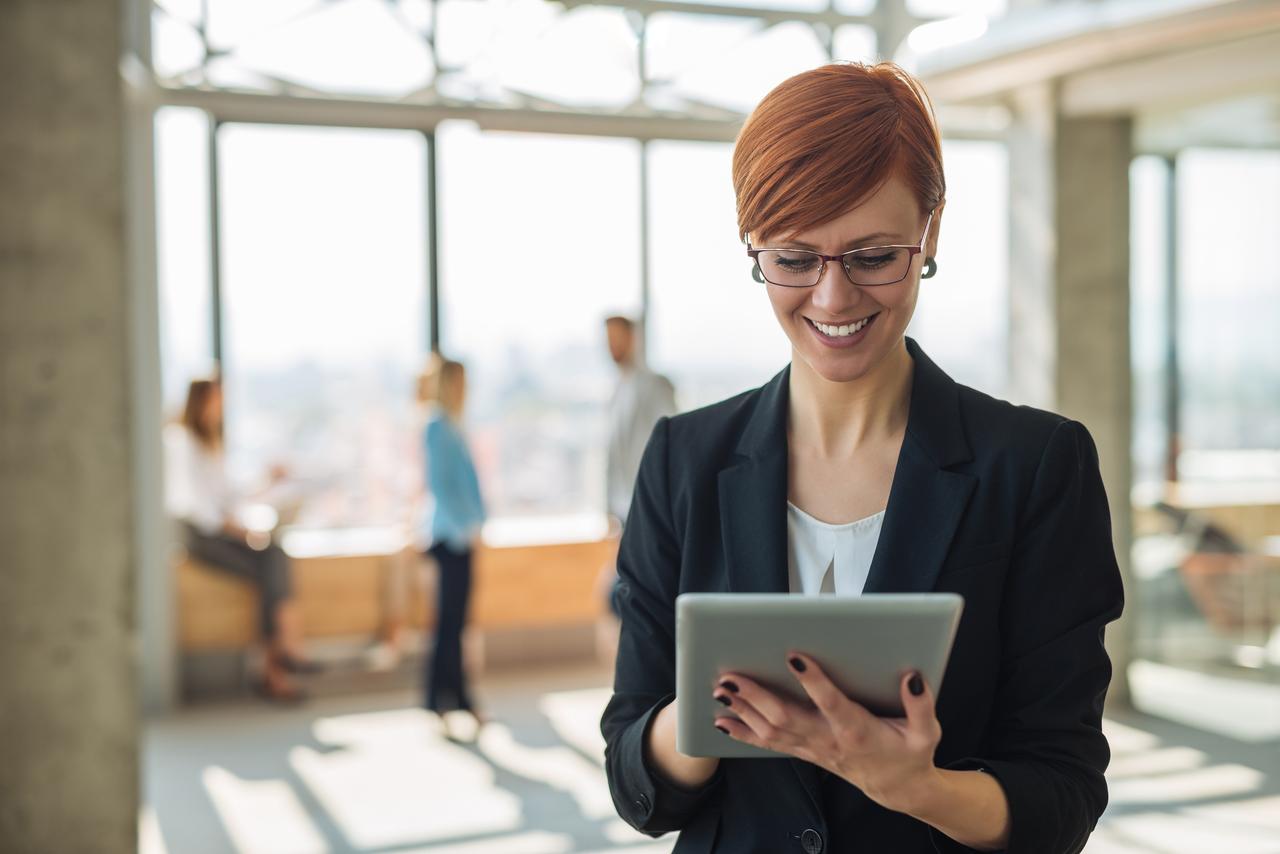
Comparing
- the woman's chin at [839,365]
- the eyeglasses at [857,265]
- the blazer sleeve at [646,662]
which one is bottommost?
the blazer sleeve at [646,662]

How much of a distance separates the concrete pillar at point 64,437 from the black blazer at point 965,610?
3164 mm

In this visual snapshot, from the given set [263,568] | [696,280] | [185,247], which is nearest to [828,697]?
[263,568]

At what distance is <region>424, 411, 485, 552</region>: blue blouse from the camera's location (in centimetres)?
686

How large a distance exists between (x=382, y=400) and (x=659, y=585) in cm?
765

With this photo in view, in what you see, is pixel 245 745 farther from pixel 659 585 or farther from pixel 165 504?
pixel 659 585

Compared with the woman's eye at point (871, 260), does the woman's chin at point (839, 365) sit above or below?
below

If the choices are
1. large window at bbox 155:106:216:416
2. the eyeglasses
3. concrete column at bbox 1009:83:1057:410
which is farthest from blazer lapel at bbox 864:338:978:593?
large window at bbox 155:106:216:416

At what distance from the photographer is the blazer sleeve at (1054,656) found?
1462mm

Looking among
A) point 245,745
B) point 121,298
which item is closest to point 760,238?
point 121,298

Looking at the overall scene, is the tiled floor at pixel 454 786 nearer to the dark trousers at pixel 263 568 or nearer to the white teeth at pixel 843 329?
the dark trousers at pixel 263 568

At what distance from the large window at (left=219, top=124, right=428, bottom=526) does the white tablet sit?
775cm

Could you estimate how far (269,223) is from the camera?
8594 millimetres

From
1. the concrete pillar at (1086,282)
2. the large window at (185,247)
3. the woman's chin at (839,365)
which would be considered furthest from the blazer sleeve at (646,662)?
the large window at (185,247)

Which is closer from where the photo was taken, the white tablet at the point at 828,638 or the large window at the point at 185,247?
the white tablet at the point at 828,638
